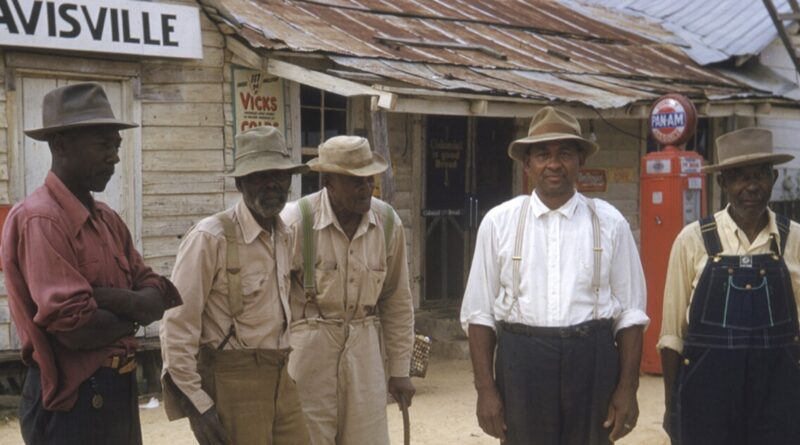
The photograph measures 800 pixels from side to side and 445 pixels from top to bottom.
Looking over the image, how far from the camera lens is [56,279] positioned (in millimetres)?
3225

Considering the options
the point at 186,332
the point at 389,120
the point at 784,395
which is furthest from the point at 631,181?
the point at 186,332

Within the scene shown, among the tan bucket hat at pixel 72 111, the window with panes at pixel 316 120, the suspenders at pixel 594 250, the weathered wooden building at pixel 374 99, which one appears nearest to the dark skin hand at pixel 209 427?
the tan bucket hat at pixel 72 111

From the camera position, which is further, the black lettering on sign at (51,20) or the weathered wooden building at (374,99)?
the weathered wooden building at (374,99)

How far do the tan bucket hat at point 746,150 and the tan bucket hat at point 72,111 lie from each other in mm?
2385

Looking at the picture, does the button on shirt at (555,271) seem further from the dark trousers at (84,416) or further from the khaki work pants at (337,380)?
the dark trousers at (84,416)

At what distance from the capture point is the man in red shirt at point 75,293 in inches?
128

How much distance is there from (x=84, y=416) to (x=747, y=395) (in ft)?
8.21

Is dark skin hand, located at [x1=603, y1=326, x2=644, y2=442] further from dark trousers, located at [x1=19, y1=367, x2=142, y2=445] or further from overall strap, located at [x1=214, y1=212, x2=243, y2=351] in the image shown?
dark trousers, located at [x1=19, y1=367, x2=142, y2=445]

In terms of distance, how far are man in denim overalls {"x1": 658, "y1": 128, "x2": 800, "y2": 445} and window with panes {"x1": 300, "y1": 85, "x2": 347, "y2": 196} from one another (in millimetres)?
6181

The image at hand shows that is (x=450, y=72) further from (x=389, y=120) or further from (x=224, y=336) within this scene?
(x=224, y=336)

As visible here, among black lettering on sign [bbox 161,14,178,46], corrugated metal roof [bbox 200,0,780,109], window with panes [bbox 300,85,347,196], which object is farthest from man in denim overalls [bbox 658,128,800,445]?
window with panes [bbox 300,85,347,196]

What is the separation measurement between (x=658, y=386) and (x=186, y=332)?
20.6 ft

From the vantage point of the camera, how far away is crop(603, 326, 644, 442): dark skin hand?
3.84 m

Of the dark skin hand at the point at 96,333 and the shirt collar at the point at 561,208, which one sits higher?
the shirt collar at the point at 561,208
